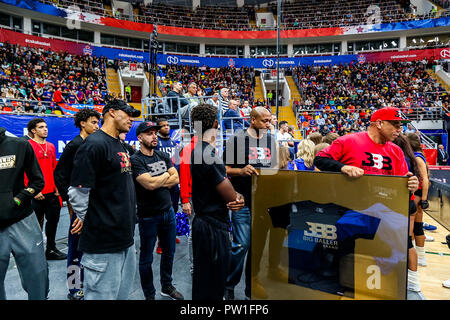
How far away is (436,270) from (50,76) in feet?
71.4

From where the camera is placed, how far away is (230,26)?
30.0m

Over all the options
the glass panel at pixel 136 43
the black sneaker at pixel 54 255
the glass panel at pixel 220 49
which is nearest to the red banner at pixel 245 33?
the glass panel at pixel 220 49

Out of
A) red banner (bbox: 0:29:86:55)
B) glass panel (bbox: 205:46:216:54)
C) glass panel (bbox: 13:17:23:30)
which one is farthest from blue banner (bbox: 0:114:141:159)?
glass panel (bbox: 205:46:216:54)

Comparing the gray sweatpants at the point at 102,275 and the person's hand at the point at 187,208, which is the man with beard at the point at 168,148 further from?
the gray sweatpants at the point at 102,275

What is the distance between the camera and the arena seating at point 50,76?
50.8ft

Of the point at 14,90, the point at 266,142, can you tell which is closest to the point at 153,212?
the point at 266,142

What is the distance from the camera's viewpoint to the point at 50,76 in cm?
1838

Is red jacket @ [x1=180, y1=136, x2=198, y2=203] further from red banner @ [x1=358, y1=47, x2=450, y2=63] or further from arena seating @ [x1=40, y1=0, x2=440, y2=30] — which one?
arena seating @ [x1=40, y1=0, x2=440, y2=30]

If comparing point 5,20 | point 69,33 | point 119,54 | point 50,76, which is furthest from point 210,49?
point 5,20

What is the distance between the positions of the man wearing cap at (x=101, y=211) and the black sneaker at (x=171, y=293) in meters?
1.01

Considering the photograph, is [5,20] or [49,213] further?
[5,20]

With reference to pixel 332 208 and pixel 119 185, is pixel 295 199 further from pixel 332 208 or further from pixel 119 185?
pixel 119 185

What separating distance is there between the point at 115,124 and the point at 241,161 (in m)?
1.36

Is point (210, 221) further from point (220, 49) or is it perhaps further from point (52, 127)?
point (220, 49)
